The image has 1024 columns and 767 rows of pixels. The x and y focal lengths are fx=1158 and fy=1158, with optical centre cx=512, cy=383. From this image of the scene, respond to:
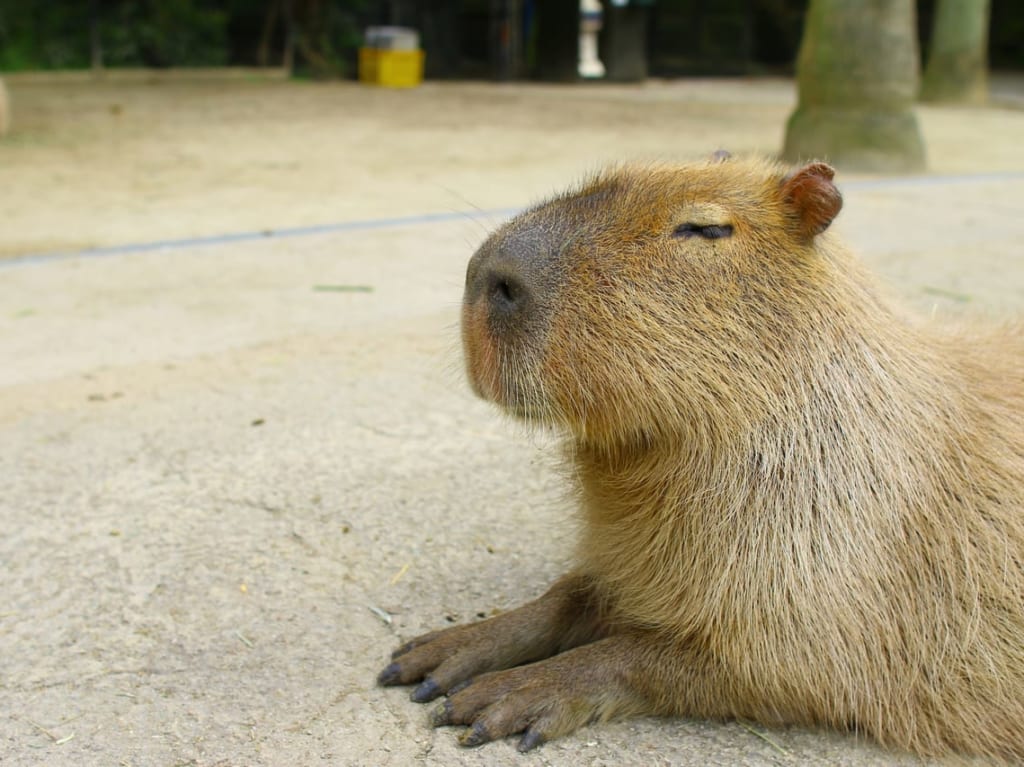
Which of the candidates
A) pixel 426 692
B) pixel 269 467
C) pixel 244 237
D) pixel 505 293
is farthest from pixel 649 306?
pixel 244 237

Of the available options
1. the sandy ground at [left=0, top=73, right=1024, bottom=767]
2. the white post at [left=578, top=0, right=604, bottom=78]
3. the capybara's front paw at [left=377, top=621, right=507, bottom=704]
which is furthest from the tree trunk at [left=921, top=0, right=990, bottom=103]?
the capybara's front paw at [left=377, top=621, right=507, bottom=704]

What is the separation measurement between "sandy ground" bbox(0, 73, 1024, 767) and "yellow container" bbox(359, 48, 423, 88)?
814 centimetres

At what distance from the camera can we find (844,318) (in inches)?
78.9

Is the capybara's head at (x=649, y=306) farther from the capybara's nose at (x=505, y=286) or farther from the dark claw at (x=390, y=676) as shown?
the dark claw at (x=390, y=676)

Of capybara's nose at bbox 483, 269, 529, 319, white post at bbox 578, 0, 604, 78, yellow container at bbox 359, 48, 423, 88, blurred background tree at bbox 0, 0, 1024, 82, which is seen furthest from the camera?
white post at bbox 578, 0, 604, 78

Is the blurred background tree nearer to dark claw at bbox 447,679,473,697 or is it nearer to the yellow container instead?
the yellow container

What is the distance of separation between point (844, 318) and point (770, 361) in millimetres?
164

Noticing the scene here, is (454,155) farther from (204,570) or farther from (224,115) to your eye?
(204,570)

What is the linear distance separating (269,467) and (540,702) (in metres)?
1.44

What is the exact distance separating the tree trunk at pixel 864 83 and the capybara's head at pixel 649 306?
7.32m

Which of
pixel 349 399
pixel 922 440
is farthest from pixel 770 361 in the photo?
pixel 349 399

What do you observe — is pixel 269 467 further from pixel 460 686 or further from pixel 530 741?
pixel 530 741

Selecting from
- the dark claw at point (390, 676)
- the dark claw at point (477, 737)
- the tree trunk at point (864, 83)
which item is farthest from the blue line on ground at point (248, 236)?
the dark claw at point (477, 737)

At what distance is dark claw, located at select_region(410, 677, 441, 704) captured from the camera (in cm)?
218
